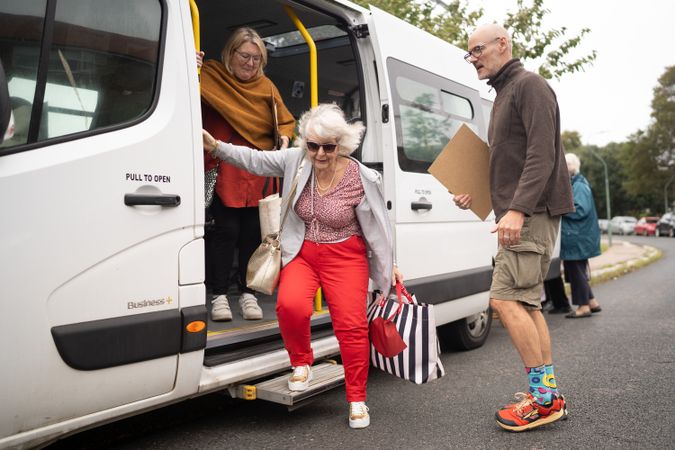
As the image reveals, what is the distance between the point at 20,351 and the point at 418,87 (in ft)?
10.6

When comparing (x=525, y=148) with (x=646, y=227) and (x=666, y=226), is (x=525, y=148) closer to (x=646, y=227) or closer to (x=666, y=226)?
(x=666, y=226)

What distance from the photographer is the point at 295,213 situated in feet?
11.4

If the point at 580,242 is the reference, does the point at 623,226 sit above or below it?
below

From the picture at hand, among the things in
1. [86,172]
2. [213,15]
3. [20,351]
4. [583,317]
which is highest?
[213,15]

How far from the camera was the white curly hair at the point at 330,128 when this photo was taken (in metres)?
3.26

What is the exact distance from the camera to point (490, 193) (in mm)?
3592

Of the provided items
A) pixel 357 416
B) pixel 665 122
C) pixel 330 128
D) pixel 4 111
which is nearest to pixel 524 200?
pixel 330 128

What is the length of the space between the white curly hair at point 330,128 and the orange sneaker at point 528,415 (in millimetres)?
1608

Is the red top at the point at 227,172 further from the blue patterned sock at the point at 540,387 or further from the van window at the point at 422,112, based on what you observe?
the blue patterned sock at the point at 540,387

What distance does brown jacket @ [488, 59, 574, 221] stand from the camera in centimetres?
322

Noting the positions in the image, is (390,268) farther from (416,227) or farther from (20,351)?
(20,351)

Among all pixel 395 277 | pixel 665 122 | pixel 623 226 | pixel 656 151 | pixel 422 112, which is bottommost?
pixel 623 226

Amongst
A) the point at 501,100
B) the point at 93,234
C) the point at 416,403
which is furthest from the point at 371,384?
the point at 93,234

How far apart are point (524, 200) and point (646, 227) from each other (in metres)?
47.0
